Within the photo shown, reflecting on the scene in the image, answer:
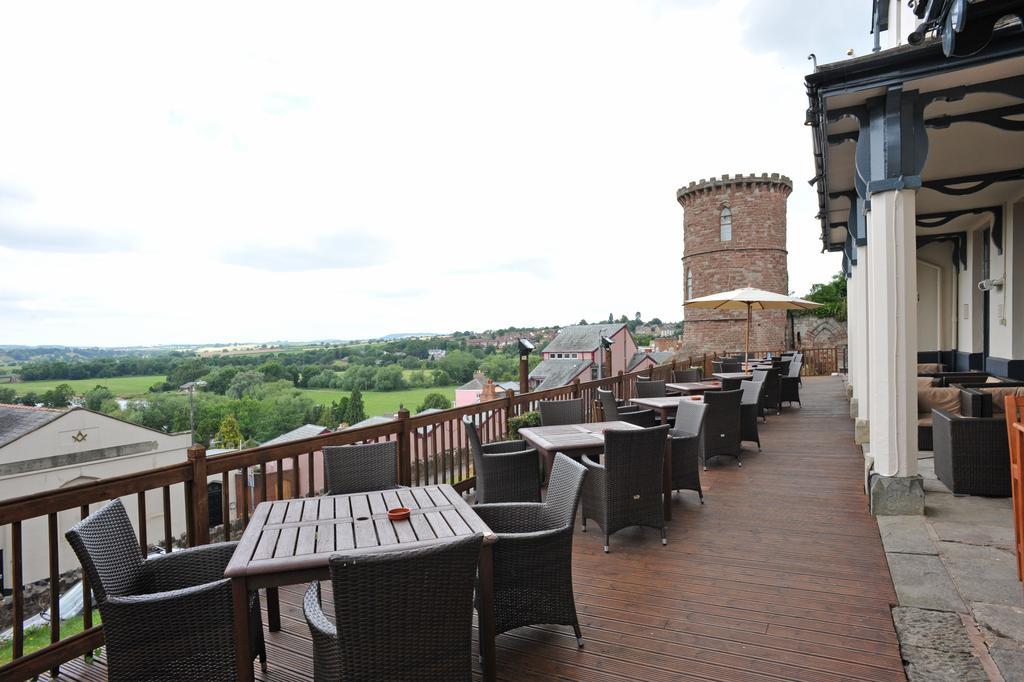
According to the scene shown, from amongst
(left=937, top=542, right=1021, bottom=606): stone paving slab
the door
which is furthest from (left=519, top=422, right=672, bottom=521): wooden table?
the door

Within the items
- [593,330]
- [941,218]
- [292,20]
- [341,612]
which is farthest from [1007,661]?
[593,330]

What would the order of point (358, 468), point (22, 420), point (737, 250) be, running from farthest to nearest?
1. point (737, 250)
2. point (22, 420)
3. point (358, 468)

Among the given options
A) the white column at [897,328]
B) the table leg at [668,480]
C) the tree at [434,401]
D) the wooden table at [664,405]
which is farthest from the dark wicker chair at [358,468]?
the tree at [434,401]

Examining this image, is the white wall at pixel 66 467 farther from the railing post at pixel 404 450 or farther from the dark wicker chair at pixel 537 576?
the dark wicker chair at pixel 537 576

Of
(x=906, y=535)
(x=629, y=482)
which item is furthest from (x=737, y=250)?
(x=629, y=482)

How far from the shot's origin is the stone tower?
2336 centimetres

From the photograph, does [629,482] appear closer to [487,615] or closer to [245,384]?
[487,615]

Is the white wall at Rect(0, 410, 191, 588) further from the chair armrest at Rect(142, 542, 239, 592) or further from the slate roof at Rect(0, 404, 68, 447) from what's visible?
the chair armrest at Rect(142, 542, 239, 592)

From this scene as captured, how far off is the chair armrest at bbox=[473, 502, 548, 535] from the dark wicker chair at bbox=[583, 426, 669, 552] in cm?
104

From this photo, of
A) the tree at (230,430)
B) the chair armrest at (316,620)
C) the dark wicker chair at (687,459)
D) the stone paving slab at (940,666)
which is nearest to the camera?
the chair armrest at (316,620)

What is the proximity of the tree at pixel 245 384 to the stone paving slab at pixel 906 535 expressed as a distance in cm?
2454

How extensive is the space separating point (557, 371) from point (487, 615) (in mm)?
15486

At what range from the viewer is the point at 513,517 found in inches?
Answer: 110

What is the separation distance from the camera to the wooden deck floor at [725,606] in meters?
2.37
